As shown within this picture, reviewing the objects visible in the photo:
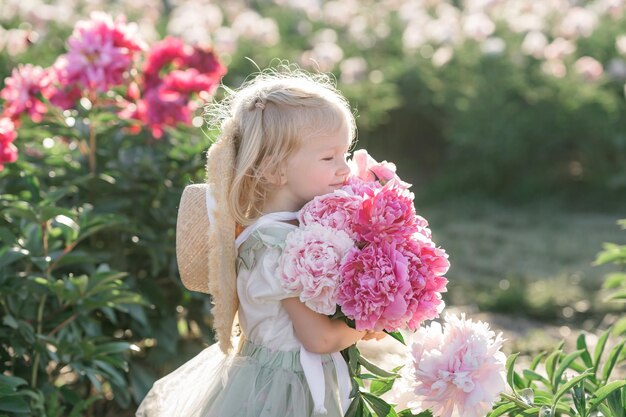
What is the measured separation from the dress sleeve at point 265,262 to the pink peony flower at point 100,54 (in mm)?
1658

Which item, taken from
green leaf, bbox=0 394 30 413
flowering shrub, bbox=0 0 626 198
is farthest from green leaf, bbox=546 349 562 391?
flowering shrub, bbox=0 0 626 198

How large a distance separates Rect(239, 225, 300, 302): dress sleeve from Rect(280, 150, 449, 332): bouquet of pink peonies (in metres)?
0.06

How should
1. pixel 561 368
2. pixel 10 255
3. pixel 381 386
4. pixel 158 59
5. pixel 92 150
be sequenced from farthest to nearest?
pixel 158 59
pixel 92 150
pixel 10 255
pixel 561 368
pixel 381 386

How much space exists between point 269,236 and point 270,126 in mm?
235

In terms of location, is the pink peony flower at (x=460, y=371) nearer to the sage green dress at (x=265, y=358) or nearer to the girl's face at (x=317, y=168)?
the sage green dress at (x=265, y=358)

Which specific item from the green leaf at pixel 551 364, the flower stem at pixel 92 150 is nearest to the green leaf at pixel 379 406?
the green leaf at pixel 551 364

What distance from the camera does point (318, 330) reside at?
229cm

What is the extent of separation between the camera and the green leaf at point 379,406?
7.64 feet

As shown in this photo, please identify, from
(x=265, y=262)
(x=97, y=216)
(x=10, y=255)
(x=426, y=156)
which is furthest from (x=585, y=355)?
(x=426, y=156)

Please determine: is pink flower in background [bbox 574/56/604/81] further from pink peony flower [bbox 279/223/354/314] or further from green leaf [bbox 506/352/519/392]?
pink peony flower [bbox 279/223/354/314]

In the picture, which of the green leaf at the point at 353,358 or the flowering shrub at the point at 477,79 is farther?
the flowering shrub at the point at 477,79

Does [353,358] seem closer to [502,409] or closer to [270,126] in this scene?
[502,409]

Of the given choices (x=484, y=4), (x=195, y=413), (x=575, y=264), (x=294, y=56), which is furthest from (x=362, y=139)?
(x=195, y=413)

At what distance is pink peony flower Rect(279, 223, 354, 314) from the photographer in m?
2.19
